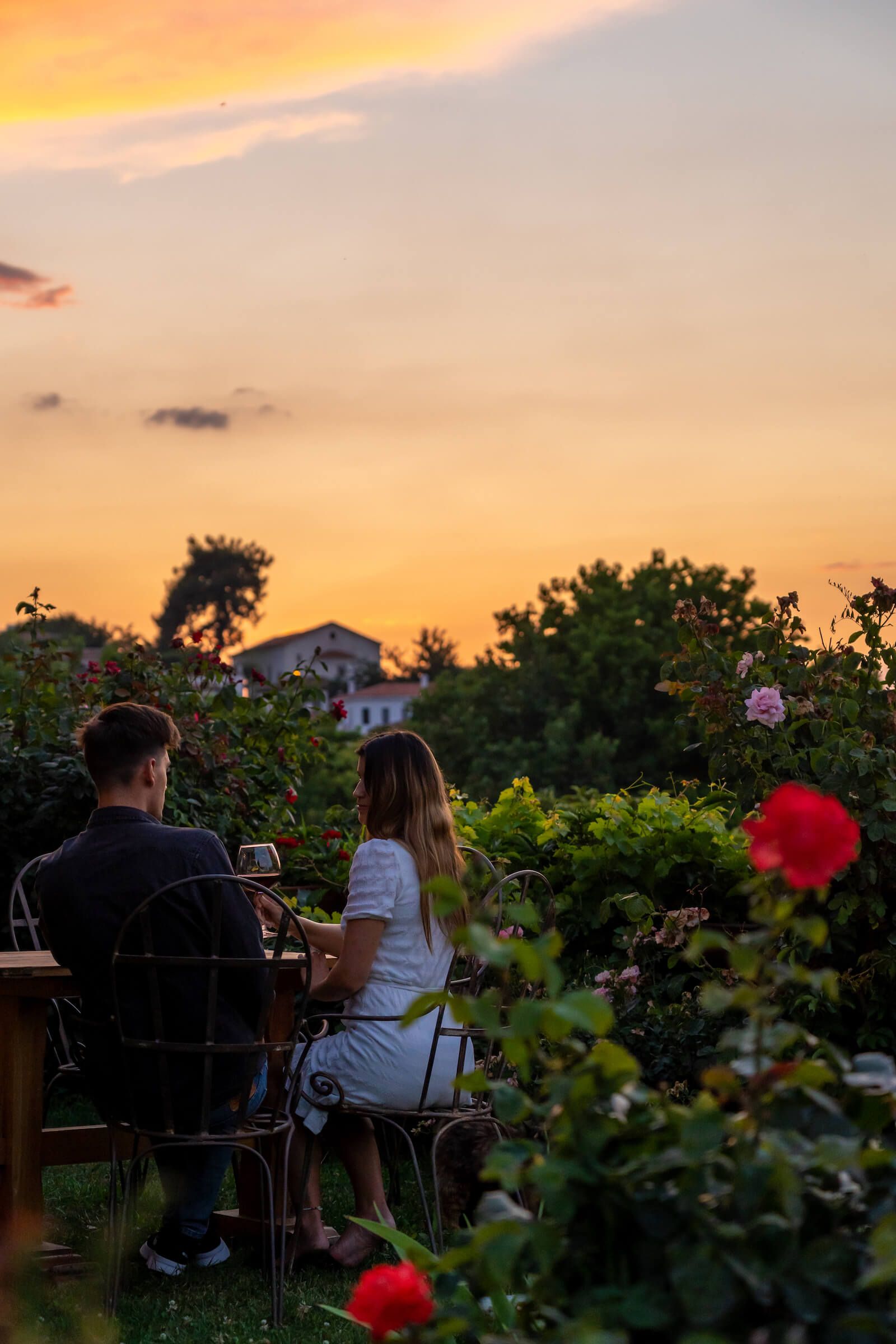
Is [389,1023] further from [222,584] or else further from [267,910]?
[222,584]

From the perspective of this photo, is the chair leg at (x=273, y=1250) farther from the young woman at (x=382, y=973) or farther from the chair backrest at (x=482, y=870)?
the chair backrest at (x=482, y=870)

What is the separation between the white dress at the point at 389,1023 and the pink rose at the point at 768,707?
1202 mm

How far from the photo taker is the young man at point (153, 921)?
3525 millimetres

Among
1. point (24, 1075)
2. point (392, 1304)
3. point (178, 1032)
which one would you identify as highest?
point (392, 1304)

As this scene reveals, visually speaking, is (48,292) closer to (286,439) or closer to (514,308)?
(514,308)

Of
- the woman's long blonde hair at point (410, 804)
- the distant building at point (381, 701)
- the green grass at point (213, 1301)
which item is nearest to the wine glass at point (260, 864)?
the woman's long blonde hair at point (410, 804)

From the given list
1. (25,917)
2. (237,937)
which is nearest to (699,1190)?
(237,937)

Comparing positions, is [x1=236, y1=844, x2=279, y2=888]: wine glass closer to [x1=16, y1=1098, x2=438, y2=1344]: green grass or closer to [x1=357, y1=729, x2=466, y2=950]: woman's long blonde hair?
[x1=357, y1=729, x2=466, y2=950]: woman's long blonde hair

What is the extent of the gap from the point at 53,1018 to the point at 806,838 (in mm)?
5160

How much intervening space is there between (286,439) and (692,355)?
33.5 ft

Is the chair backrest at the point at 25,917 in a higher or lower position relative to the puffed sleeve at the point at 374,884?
lower

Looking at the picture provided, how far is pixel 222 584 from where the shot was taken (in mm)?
73875

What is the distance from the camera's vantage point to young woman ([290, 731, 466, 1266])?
152 inches

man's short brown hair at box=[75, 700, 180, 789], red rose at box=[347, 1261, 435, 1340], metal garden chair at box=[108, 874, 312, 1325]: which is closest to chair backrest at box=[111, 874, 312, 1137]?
metal garden chair at box=[108, 874, 312, 1325]
